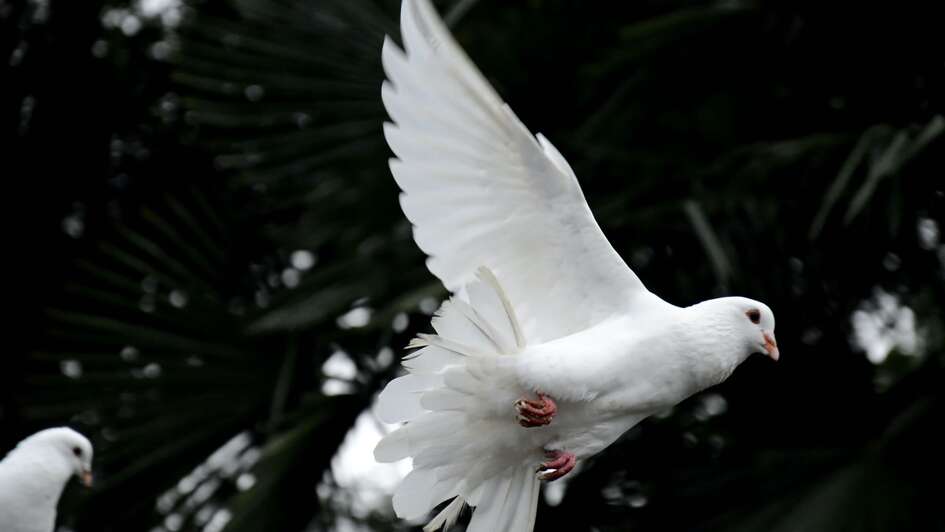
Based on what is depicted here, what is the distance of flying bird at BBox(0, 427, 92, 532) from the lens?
4.65 metres

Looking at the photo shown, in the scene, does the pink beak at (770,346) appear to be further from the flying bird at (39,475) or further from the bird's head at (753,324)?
the flying bird at (39,475)

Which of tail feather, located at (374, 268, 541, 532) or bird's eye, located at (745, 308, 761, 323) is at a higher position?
tail feather, located at (374, 268, 541, 532)

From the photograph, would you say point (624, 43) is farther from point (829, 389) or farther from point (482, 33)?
point (829, 389)

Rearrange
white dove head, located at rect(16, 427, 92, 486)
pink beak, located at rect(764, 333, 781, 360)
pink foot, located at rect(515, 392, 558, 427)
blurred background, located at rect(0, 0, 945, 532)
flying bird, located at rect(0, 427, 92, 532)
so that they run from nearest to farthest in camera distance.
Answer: pink foot, located at rect(515, 392, 558, 427), pink beak, located at rect(764, 333, 781, 360), flying bird, located at rect(0, 427, 92, 532), white dove head, located at rect(16, 427, 92, 486), blurred background, located at rect(0, 0, 945, 532)

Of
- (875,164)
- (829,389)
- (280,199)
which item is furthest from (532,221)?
(280,199)

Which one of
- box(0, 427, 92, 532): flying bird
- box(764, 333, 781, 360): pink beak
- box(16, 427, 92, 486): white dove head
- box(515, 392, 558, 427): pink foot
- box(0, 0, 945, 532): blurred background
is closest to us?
box(515, 392, 558, 427): pink foot

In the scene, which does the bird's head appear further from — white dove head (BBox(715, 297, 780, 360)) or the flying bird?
the flying bird

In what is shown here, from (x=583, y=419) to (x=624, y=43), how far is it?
1.78 m

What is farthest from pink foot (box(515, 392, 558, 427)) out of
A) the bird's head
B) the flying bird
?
the flying bird

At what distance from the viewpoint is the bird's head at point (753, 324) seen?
4.14 m

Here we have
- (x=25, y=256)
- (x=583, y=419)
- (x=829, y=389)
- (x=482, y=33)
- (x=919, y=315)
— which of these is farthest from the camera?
(x=25, y=256)

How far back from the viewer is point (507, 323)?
4086 millimetres

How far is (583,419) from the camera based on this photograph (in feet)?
13.6

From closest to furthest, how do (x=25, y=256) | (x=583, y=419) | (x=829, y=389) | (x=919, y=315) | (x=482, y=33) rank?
1. (x=583, y=419)
2. (x=829, y=389)
3. (x=482, y=33)
4. (x=919, y=315)
5. (x=25, y=256)
